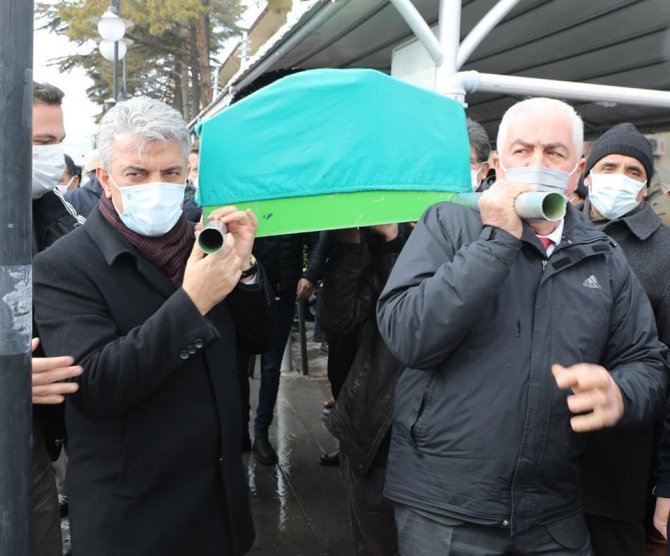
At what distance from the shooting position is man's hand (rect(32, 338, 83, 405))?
1579mm

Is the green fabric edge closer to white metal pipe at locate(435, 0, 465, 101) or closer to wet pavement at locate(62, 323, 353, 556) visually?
white metal pipe at locate(435, 0, 465, 101)

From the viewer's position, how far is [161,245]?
1885 millimetres

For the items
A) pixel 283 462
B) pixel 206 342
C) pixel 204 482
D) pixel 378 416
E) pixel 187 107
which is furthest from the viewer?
pixel 187 107

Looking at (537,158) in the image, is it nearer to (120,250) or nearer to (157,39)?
(120,250)

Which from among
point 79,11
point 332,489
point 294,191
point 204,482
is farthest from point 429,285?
point 79,11

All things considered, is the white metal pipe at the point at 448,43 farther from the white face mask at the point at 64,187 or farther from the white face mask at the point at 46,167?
the white face mask at the point at 64,187

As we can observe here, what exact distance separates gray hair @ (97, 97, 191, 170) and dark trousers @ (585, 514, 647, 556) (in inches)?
72.0

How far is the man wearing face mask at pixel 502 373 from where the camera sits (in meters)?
1.63

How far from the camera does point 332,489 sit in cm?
413

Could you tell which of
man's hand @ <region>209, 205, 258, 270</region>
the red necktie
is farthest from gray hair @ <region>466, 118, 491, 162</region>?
man's hand @ <region>209, 205, 258, 270</region>

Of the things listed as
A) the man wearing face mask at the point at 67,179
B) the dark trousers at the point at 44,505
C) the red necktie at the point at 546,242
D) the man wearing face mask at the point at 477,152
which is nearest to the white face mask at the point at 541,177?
the red necktie at the point at 546,242

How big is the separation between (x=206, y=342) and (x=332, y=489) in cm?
271

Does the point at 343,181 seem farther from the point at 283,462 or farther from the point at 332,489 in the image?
the point at 283,462

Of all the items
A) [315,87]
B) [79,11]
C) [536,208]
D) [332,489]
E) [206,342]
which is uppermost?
[79,11]
